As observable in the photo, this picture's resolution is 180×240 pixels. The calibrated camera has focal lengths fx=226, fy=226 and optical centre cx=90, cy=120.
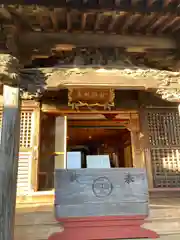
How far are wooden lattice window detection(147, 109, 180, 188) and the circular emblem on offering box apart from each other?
2.68 meters

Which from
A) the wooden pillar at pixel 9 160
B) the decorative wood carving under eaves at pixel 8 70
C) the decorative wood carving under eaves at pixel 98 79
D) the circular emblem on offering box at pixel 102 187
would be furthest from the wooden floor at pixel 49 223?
the decorative wood carving under eaves at pixel 8 70

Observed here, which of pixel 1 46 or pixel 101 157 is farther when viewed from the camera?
pixel 101 157

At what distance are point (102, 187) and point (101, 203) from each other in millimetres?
231

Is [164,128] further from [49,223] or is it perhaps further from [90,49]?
[49,223]

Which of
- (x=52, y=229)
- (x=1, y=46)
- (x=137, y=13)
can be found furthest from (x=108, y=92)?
(x=52, y=229)

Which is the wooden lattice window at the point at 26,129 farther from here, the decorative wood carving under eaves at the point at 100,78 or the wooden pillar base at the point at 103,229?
the wooden pillar base at the point at 103,229

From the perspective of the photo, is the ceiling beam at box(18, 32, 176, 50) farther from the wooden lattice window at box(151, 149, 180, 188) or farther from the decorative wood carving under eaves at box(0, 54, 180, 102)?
the wooden lattice window at box(151, 149, 180, 188)

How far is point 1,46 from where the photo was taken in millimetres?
3375

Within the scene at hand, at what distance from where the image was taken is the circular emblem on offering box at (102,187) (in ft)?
11.2

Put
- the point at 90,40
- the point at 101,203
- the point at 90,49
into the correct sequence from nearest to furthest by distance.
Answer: the point at 101,203 → the point at 90,40 → the point at 90,49

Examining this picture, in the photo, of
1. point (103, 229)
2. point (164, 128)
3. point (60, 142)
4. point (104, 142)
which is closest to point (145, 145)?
point (164, 128)

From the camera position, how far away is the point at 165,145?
5.97 metres

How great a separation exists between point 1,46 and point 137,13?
203cm

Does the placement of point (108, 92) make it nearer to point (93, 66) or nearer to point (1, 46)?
point (93, 66)
